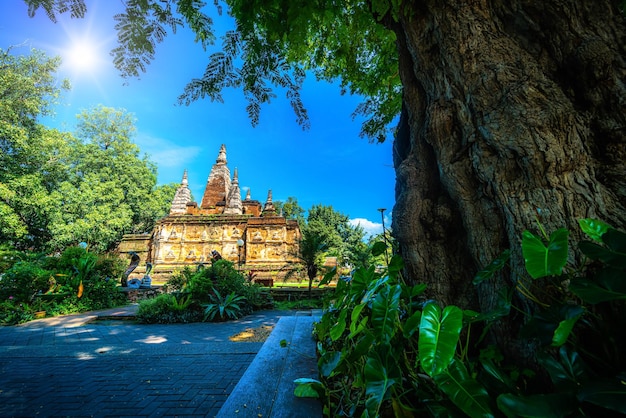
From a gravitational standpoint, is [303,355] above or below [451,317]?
below

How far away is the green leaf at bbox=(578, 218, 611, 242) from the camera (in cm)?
107

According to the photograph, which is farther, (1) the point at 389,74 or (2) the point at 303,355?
(1) the point at 389,74

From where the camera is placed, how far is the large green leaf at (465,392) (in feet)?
2.94

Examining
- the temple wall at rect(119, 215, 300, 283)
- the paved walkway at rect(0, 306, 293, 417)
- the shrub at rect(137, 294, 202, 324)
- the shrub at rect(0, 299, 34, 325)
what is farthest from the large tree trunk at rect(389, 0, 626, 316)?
the temple wall at rect(119, 215, 300, 283)

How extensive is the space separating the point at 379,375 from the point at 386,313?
26 cm

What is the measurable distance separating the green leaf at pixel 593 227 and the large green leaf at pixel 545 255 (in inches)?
5.5

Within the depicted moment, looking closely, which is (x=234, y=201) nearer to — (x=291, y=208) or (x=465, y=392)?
(x=291, y=208)

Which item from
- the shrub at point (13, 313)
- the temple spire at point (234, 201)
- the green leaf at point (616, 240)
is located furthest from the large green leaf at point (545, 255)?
the temple spire at point (234, 201)

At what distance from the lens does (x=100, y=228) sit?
21641 millimetres

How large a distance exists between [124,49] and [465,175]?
12.8ft

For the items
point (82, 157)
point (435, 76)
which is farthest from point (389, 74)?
point (82, 157)

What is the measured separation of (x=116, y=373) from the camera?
345cm

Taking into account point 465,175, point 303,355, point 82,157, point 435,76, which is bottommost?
point 303,355

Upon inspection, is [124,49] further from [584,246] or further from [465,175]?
[584,246]
